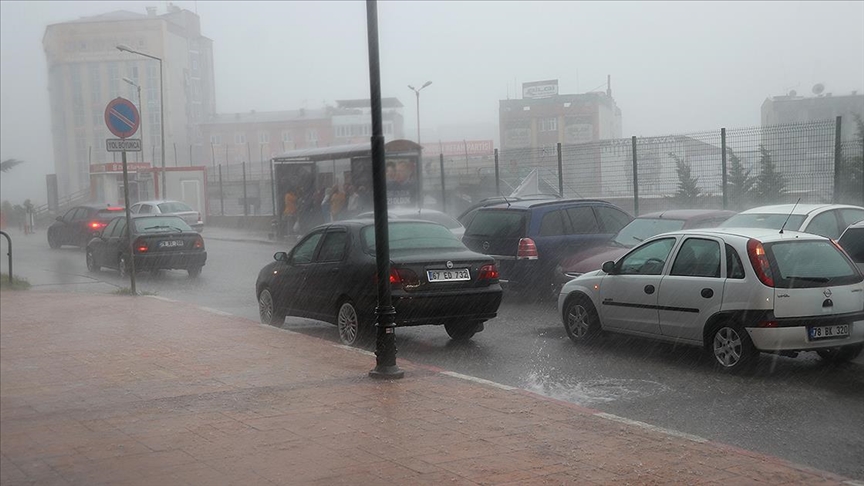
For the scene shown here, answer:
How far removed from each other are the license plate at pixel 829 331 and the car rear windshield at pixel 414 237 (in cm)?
417

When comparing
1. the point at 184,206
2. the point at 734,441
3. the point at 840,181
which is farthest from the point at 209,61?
the point at 184,206

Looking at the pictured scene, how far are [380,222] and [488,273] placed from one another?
2684 millimetres

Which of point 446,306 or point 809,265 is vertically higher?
point 809,265

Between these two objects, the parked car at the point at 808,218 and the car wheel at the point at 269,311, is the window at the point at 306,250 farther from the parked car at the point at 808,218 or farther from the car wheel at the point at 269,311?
the parked car at the point at 808,218

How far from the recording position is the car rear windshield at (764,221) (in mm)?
12203

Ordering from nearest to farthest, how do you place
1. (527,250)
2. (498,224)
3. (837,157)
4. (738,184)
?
(527,250) < (498,224) < (837,157) < (738,184)

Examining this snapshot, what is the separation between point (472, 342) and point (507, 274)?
3541 mm

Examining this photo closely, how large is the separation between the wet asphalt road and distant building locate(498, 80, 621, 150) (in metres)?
22.3

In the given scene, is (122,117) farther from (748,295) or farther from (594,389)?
(748,295)

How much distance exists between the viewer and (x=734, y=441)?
20.5 ft

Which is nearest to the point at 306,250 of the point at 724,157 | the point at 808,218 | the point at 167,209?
the point at 808,218

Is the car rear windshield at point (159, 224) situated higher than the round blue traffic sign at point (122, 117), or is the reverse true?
the round blue traffic sign at point (122, 117)

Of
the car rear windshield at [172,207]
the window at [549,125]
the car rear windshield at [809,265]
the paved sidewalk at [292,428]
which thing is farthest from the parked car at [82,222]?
the car rear windshield at [809,265]

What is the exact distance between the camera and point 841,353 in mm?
8719
